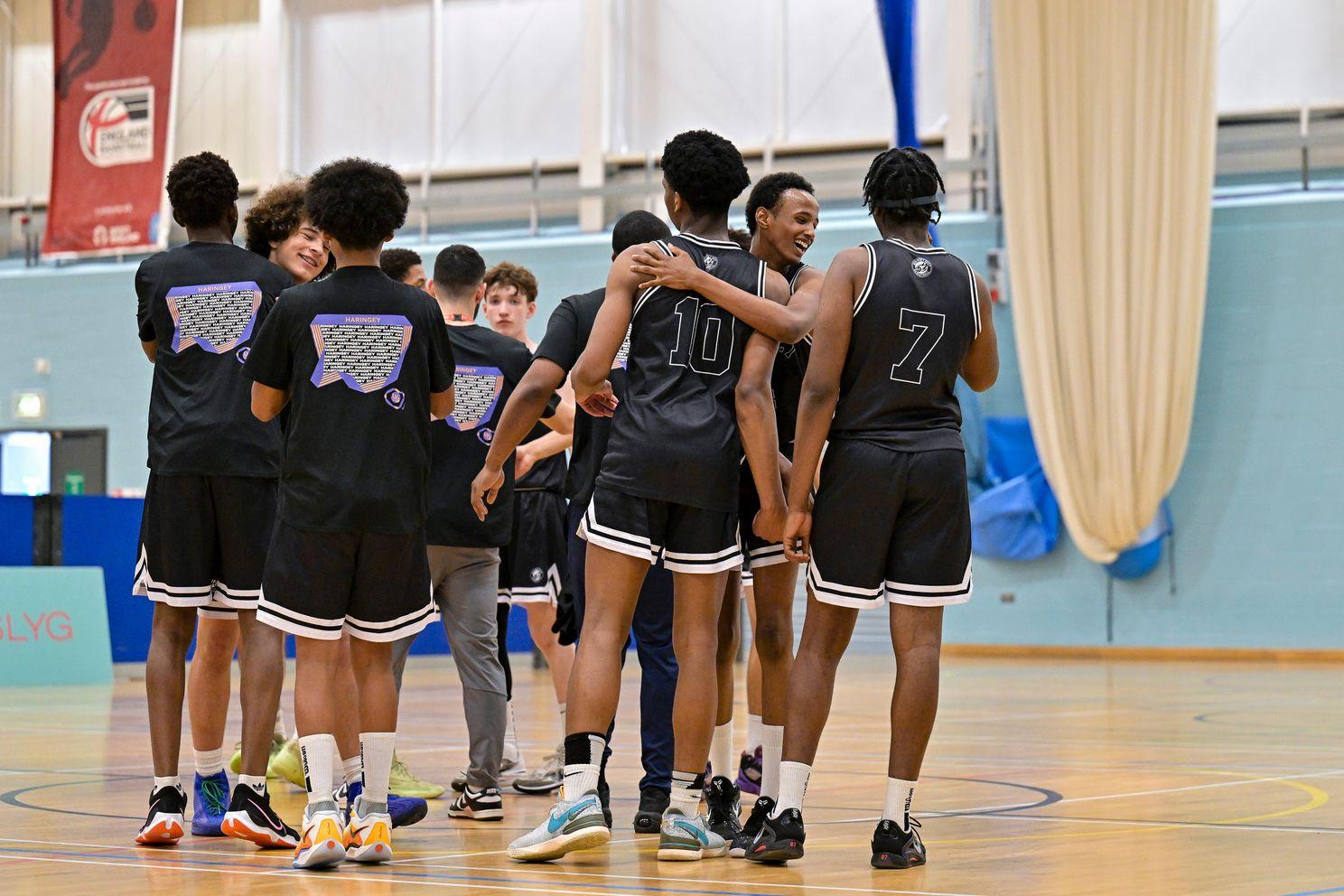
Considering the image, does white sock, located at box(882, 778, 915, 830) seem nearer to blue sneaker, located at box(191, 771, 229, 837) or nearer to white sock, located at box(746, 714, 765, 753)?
white sock, located at box(746, 714, 765, 753)

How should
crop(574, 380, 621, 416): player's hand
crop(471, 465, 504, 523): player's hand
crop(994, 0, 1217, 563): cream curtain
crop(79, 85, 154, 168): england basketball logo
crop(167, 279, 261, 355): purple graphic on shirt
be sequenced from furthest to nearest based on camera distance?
crop(79, 85, 154, 168): england basketball logo
crop(994, 0, 1217, 563): cream curtain
crop(574, 380, 621, 416): player's hand
crop(167, 279, 261, 355): purple graphic on shirt
crop(471, 465, 504, 523): player's hand

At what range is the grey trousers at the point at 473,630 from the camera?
18.3 ft

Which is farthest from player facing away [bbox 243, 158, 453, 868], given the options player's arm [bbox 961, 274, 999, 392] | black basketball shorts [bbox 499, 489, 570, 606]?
black basketball shorts [bbox 499, 489, 570, 606]

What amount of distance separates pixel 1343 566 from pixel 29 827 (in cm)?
1334

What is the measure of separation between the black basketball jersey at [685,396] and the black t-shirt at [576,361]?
37 cm

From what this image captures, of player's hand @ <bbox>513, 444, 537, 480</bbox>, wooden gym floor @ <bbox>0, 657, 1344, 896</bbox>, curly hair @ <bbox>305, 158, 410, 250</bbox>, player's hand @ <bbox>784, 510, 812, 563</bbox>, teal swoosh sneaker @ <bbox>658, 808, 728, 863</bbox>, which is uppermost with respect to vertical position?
curly hair @ <bbox>305, 158, 410, 250</bbox>

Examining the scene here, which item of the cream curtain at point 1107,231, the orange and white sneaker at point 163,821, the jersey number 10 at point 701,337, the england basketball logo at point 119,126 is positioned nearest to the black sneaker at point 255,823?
the orange and white sneaker at point 163,821

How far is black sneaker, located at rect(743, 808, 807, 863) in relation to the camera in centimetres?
423

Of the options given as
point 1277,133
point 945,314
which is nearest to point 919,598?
point 945,314

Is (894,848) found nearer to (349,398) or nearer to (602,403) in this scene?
(602,403)

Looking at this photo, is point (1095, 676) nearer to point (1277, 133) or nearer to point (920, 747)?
point (1277, 133)

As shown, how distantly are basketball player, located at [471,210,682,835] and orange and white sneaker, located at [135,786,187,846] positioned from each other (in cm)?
113

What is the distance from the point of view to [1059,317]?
16062 mm

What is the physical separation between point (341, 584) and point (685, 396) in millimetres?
998
